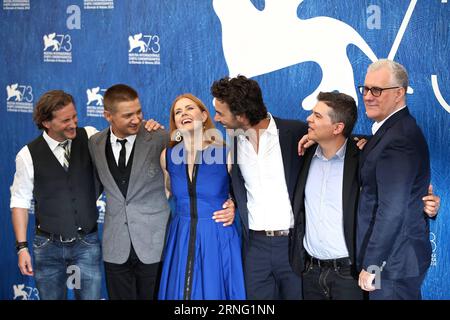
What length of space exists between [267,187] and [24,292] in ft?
7.79

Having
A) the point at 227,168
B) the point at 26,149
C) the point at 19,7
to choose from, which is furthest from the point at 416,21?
the point at 19,7

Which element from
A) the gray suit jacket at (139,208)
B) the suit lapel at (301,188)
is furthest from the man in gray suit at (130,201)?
the suit lapel at (301,188)

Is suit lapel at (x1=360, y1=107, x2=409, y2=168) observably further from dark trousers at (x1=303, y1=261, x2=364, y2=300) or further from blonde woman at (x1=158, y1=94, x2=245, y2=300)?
blonde woman at (x1=158, y1=94, x2=245, y2=300)

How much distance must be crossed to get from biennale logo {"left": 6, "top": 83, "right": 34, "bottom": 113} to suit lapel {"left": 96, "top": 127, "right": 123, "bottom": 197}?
1.31 m

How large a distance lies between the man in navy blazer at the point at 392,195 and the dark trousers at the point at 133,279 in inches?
43.7

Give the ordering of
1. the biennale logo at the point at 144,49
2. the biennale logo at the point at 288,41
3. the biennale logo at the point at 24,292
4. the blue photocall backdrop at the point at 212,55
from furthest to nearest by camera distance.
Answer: the biennale logo at the point at 24,292 → the biennale logo at the point at 144,49 → the biennale logo at the point at 288,41 → the blue photocall backdrop at the point at 212,55

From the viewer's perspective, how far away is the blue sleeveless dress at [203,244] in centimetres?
331

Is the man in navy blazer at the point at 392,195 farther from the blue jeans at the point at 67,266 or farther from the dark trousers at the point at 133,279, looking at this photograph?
the blue jeans at the point at 67,266

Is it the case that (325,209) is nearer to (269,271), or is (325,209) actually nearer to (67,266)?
(269,271)

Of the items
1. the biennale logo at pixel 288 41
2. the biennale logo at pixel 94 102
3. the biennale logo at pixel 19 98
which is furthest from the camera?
the biennale logo at pixel 19 98

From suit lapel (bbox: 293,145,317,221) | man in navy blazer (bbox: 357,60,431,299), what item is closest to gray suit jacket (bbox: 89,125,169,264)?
suit lapel (bbox: 293,145,317,221)

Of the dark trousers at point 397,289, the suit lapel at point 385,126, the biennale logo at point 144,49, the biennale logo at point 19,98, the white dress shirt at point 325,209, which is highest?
the biennale logo at point 144,49

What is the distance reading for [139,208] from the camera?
3.43 meters

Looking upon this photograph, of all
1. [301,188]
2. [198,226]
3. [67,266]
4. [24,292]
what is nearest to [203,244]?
[198,226]
